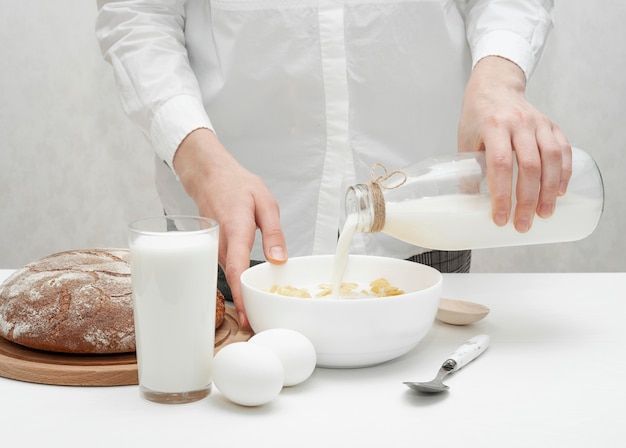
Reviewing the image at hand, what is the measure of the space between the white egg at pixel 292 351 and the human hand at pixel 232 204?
19cm

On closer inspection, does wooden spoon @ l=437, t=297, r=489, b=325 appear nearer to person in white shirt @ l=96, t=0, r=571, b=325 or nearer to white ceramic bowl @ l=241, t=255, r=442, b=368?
white ceramic bowl @ l=241, t=255, r=442, b=368

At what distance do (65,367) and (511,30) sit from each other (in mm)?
925

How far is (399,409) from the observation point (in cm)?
84

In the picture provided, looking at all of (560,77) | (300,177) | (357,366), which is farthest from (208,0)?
(560,77)

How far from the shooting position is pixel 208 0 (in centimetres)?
153

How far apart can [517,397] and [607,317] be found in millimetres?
367

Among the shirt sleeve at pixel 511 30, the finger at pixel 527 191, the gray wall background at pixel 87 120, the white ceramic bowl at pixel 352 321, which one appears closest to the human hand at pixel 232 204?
the white ceramic bowl at pixel 352 321

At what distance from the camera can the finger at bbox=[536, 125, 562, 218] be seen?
1.03 m

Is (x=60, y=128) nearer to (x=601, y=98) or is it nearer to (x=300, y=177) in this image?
(x=300, y=177)

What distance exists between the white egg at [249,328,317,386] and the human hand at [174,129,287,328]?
186 mm

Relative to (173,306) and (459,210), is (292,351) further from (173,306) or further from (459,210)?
(459,210)

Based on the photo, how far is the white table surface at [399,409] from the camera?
0.78 metres

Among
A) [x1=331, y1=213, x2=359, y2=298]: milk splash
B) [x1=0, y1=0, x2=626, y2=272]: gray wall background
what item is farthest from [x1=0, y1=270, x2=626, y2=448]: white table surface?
[x1=0, y1=0, x2=626, y2=272]: gray wall background

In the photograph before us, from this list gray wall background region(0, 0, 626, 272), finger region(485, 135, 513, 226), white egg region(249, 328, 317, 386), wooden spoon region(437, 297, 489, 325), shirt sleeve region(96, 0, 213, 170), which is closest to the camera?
white egg region(249, 328, 317, 386)
